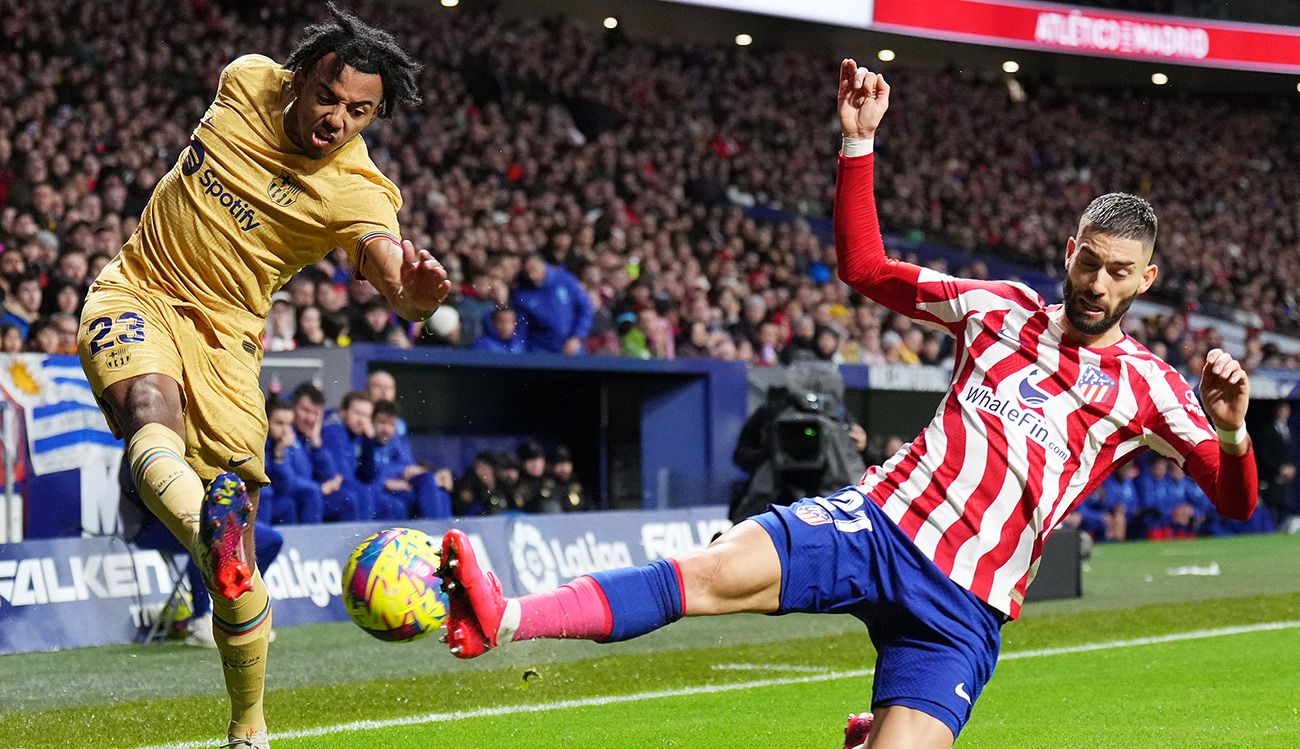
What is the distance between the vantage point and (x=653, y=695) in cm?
766

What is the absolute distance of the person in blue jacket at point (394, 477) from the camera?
12.1 metres

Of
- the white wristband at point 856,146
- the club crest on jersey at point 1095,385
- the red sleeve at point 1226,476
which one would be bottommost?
the red sleeve at point 1226,476

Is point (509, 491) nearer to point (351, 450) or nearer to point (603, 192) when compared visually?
point (351, 450)

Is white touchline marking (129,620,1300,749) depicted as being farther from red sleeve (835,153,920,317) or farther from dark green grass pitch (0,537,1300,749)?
red sleeve (835,153,920,317)

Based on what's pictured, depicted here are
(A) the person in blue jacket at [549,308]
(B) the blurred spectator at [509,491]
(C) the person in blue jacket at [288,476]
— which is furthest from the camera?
(A) the person in blue jacket at [549,308]

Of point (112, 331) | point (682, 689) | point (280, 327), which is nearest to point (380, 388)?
point (280, 327)

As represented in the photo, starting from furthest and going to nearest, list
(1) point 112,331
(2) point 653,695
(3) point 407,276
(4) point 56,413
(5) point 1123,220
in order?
(4) point 56,413 < (2) point 653,695 < (1) point 112,331 < (3) point 407,276 < (5) point 1123,220

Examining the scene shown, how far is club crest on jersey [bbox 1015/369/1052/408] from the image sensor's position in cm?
454

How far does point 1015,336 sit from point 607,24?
2059cm

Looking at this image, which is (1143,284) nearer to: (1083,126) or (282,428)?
(282,428)

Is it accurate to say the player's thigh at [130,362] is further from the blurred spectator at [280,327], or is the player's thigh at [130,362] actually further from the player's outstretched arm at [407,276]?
the blurred spectator at [280,327]

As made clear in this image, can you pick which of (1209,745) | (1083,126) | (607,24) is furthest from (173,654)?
A: (1083,126)

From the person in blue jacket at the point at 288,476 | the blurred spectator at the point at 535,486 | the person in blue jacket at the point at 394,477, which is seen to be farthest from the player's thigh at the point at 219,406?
the blurred spectator at the point at 535,486

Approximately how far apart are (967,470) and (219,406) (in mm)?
2487
